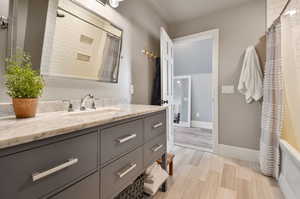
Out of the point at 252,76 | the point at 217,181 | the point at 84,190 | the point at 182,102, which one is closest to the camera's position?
the point at 84,190

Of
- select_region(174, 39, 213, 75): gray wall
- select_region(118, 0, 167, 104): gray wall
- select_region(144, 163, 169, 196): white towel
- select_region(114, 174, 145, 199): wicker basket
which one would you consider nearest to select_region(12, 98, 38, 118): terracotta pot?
select_region(114, 174, 145, 199): wicker basket

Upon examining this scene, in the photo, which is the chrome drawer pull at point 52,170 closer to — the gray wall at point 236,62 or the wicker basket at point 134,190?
the wicker basket at point 134,190

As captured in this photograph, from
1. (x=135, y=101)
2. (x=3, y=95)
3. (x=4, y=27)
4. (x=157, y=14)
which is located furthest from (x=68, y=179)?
(x=157, y=14)

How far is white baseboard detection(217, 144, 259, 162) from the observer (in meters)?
2.15

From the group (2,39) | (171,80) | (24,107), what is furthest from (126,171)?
(171,80)

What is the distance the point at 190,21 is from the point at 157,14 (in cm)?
67

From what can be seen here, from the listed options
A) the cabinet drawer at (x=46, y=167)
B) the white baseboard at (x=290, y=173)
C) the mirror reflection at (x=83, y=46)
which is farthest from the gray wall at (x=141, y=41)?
the white baseboard at (x=290, y=173)

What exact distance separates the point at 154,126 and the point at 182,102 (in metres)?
3.76

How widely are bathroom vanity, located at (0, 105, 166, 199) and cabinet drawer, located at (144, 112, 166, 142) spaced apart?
6 centimetres

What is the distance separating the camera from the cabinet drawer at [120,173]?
2.46 feet

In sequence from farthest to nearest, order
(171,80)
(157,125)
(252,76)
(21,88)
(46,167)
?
(171,80), (252,76), (157,125), (21,88), (46,167)

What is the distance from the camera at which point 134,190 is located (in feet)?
3.77

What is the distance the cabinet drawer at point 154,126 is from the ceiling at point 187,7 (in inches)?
74.7

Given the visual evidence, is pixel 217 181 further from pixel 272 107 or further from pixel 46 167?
pixel 46 167
